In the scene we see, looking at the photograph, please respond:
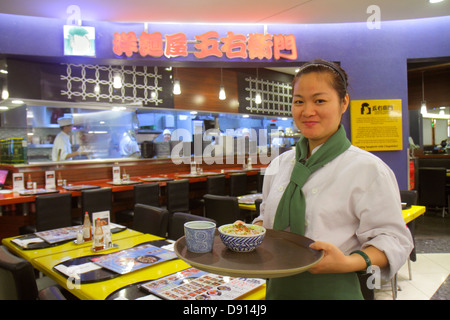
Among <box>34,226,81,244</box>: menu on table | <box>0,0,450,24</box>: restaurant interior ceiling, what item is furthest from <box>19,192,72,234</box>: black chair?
<box>0,0,450,24</box>: restaurant interior ceiling

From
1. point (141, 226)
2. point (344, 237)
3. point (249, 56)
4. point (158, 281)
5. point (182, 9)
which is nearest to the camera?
point (344, 237)

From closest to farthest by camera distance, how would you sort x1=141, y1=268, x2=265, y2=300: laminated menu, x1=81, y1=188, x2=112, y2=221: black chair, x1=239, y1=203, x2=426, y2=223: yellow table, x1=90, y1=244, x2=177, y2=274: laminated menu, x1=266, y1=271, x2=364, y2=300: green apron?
x1=266, y1=271, x2=364, y2=300: green apron → x1=141, y1=268, x2=265, y2=300: laminated menu → x1=90, y1=244, x2=177, y2=274: laminated menu → x1=239, y1=203, x2=426, y2=223: yellow table → x1=81, y1=188, x2=112, y2=221: black chair

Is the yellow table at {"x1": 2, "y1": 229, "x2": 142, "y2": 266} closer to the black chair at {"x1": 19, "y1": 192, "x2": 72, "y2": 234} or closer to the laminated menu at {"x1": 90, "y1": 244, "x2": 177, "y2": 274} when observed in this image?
the laminated menu at {"x1": 90, "y1": 244, "x2": 177, "y2": 274}

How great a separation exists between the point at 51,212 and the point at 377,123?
4.41m

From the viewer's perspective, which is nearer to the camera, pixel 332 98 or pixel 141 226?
pixel 332 98

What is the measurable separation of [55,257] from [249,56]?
397 cm

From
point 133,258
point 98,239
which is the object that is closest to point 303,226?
point 133,258

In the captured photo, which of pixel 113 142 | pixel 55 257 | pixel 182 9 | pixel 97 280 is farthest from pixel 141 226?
pixel 113 142

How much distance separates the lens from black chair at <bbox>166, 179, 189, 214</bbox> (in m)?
4.75

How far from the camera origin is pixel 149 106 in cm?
695

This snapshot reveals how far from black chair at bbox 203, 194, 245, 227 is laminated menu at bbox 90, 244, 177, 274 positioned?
1.43 metres

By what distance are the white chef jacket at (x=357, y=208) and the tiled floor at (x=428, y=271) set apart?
263 centimetres

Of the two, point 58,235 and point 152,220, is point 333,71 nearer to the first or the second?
point 152,220

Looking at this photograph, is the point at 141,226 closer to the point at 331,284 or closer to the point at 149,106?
the point at 331,284
